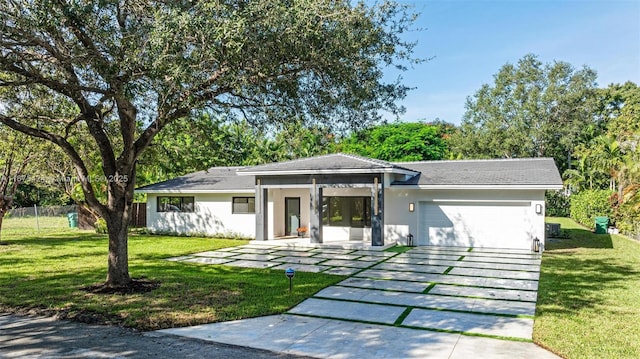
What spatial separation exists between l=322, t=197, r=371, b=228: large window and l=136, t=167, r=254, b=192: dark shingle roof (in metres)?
3.79

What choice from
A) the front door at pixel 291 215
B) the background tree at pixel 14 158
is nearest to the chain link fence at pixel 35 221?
the background tree at pixel 14 158

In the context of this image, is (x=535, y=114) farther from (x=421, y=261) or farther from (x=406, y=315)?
(x=406, y=315)

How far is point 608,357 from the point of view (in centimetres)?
575

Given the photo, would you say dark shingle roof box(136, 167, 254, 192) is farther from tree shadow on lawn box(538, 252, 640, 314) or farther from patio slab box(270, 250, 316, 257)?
tree shadow on lawn box(538, 252, 640, 314)

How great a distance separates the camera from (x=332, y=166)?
17719 millimetres

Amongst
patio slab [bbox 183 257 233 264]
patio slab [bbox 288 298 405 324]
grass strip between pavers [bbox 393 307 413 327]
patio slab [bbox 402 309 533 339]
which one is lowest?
patio slab [bbox 402 309 533 339]

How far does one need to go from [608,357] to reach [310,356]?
3.90 m

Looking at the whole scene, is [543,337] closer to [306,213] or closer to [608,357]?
[608,357]

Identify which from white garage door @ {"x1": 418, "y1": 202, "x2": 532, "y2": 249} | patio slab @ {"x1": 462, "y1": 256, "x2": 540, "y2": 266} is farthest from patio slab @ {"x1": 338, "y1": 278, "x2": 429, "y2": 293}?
white garage door @ {"x1": 418, "y1": 202, "x2": 532, "y2": 249}

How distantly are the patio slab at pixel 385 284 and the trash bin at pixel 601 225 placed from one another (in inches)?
640

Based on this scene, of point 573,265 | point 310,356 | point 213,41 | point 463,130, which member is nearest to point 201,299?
point 310,356

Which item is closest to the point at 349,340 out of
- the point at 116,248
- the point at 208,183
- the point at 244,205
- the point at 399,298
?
the point at 399,298

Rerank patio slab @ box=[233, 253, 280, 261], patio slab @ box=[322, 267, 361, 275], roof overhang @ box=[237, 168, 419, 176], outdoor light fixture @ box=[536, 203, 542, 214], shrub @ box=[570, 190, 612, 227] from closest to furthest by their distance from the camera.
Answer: patio slab @ box=[322, 267, 361, 275]
patio slab @ box=[233, 253, 280, 261]
outdoor light fixture @ box=[536, 203, 542, 214]
roof overhang @ box=[237, 168, 419, 176]
shrub @ box=[570, 190, 612, 227]

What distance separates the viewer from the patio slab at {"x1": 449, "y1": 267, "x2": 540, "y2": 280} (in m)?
11.5
